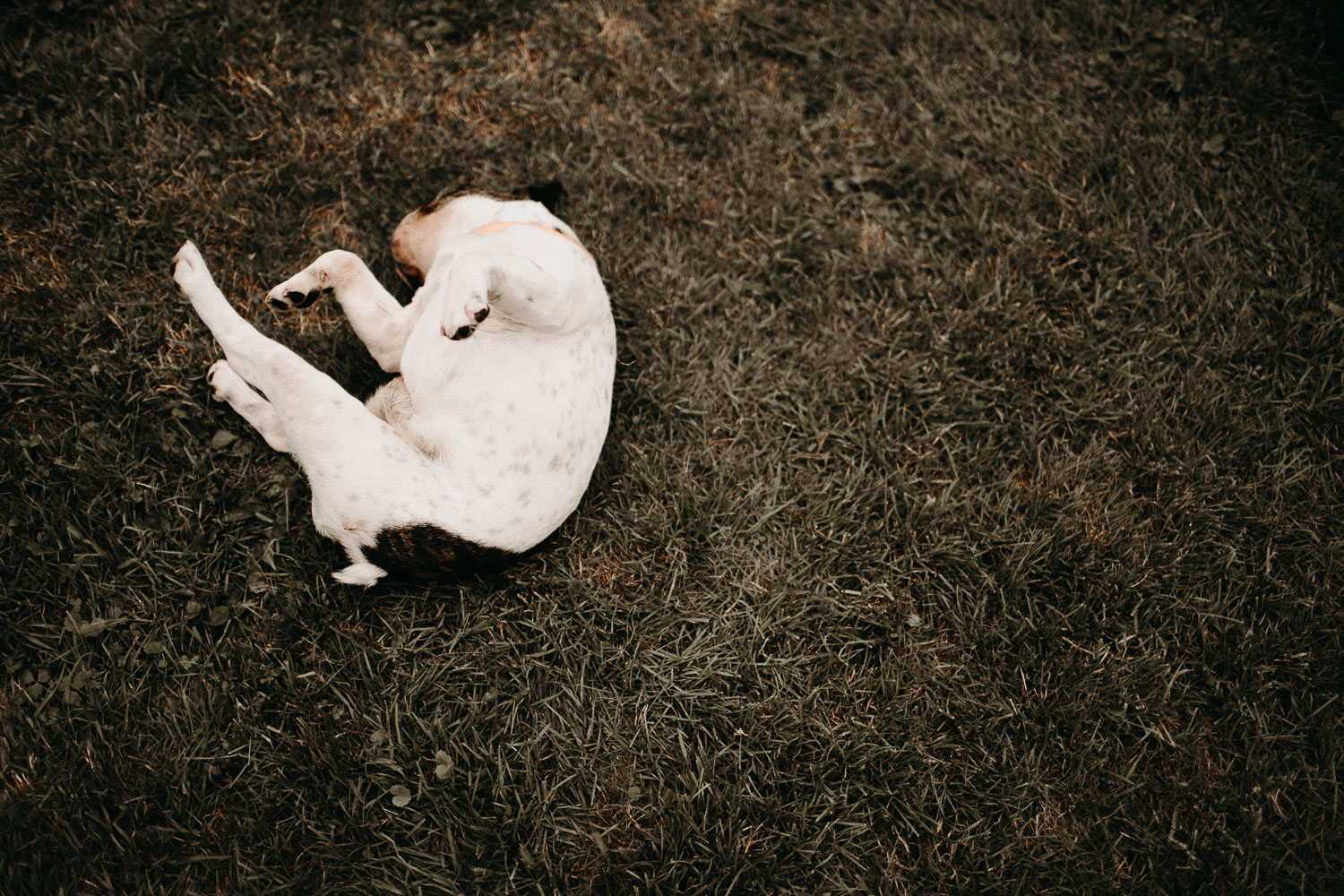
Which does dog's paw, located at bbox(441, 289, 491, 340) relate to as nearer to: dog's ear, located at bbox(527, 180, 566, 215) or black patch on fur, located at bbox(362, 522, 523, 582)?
black patch on fur, located at bbox(362, 522, 523, 582)

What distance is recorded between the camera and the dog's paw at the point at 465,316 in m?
1.98

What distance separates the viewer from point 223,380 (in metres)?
2.67

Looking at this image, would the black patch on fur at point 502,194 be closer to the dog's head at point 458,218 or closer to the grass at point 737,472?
the dog's head at point 458,218

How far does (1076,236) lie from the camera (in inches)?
140

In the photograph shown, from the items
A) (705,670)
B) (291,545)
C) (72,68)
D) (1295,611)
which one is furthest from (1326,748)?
(72,68)

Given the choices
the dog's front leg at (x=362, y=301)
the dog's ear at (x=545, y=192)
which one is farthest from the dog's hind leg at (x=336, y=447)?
the dog's ear at (x=545, y=192)

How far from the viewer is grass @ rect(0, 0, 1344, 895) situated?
2.40m

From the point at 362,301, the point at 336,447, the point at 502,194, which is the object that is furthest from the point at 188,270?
the point at 502,194

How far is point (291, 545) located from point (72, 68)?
8.36 ft

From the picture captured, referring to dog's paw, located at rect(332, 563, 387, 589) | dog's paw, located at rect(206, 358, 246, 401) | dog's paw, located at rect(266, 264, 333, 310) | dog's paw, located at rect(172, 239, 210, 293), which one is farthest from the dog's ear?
dog's paw, located at rect(332, 563, 387, 589)

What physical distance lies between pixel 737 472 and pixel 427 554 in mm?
1333

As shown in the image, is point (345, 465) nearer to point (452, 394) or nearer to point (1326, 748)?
point (452, 394)

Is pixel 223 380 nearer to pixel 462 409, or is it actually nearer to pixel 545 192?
pixel 462 409

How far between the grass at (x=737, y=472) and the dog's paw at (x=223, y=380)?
143mm
